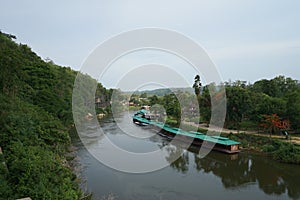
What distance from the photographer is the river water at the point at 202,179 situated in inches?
323

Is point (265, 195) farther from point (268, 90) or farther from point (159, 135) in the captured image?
point (268, 90)

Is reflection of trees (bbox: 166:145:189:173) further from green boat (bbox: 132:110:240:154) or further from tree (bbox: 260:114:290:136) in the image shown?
tree (bbox: 260:114:290:136)

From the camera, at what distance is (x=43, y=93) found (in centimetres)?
1238

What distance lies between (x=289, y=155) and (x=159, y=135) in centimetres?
948

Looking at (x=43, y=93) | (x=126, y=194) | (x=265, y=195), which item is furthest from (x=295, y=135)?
(x=43, y=93)

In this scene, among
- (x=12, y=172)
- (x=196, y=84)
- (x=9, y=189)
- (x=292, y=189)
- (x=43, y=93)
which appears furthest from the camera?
(x=196, y=84)

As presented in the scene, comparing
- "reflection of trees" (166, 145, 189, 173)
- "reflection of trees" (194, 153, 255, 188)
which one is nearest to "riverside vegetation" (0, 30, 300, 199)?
"reflection of trees" (194, 153, 255, 188)

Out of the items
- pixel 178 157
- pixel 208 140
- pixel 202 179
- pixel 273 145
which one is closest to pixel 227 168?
pixel 202 179

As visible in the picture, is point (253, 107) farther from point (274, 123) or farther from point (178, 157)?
point (178, 157)

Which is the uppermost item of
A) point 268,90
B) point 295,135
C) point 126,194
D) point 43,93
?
point 268,90

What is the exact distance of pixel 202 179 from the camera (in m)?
9.73

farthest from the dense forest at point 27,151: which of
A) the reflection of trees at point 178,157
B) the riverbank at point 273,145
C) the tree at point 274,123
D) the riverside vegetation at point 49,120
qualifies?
the tree at point 274,123

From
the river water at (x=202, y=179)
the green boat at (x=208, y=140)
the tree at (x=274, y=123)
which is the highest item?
the tree at (x=274, y=123)

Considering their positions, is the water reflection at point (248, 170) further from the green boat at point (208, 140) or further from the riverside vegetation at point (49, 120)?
the riverside vegetation at point (49, 120)
